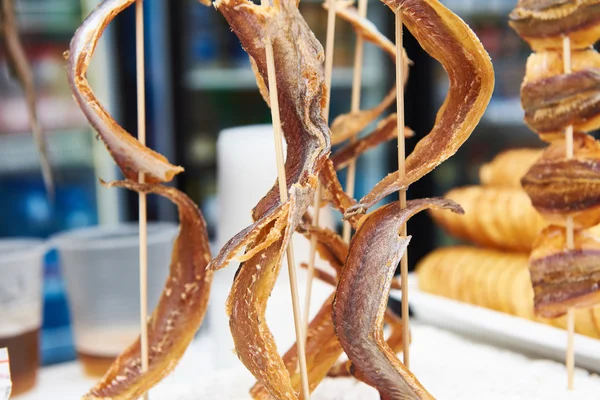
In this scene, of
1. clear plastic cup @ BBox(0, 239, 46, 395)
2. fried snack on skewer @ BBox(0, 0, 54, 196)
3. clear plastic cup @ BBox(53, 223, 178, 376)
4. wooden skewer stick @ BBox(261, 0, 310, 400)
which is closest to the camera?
wooden skewer stick @ BBox(261, 0, 310, 400)

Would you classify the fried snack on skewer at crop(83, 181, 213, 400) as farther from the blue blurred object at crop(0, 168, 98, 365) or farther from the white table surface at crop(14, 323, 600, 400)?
the blue blurred object at crop(0, 168, 98, 365)

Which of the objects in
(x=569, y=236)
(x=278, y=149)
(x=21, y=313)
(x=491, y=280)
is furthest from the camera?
(x=491, y=280)

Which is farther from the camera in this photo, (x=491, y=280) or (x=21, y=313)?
(x=491, y=280)

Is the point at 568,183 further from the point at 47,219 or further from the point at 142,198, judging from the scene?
the point at 47,219

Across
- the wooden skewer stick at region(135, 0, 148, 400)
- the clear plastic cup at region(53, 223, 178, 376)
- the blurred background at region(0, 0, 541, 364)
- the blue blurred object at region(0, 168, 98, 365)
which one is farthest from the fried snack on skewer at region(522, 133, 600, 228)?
the blue blurred object at region(0, 168, 98, 365)

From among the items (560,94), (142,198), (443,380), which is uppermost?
(560,94)

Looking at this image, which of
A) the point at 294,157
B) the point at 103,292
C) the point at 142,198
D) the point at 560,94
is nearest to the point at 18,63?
the point at 103,292

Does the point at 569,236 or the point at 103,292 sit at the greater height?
the point at 569,236
